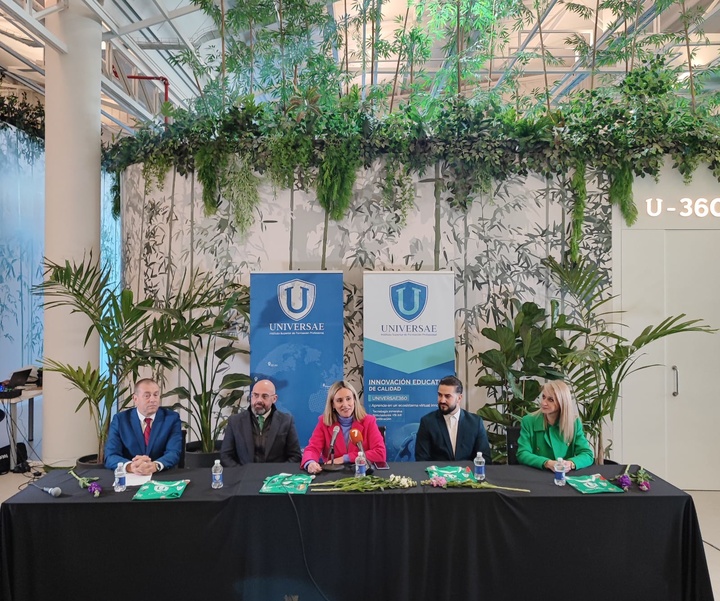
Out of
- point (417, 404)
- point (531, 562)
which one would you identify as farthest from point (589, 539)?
point (417, 404)

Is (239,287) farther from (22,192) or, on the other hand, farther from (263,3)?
(22,192)

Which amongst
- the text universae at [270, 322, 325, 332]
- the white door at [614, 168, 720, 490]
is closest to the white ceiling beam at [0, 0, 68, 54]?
the text universae at [270, 322, 325, 332]

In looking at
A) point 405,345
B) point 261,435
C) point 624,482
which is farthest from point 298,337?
point 624,482

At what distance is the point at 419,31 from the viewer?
6.46 metres

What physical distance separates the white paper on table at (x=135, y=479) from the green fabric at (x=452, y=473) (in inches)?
62.7

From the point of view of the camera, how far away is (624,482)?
3287 mm

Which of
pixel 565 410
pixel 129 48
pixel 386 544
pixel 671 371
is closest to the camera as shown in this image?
pixel 386 544

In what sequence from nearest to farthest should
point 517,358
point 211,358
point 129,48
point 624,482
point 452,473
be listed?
point 624,482 < point 452,473 < point 517,358 < point 211,358 < point 129,48

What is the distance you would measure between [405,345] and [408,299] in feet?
1.33

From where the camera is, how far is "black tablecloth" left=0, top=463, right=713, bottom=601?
308 cm

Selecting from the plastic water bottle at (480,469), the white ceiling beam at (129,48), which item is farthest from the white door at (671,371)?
the white ceiling beam at (129,48)

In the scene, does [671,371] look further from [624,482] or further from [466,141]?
[624,482]

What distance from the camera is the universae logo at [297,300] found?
5469 millimetres

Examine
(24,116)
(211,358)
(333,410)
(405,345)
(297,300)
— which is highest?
(24,116)
